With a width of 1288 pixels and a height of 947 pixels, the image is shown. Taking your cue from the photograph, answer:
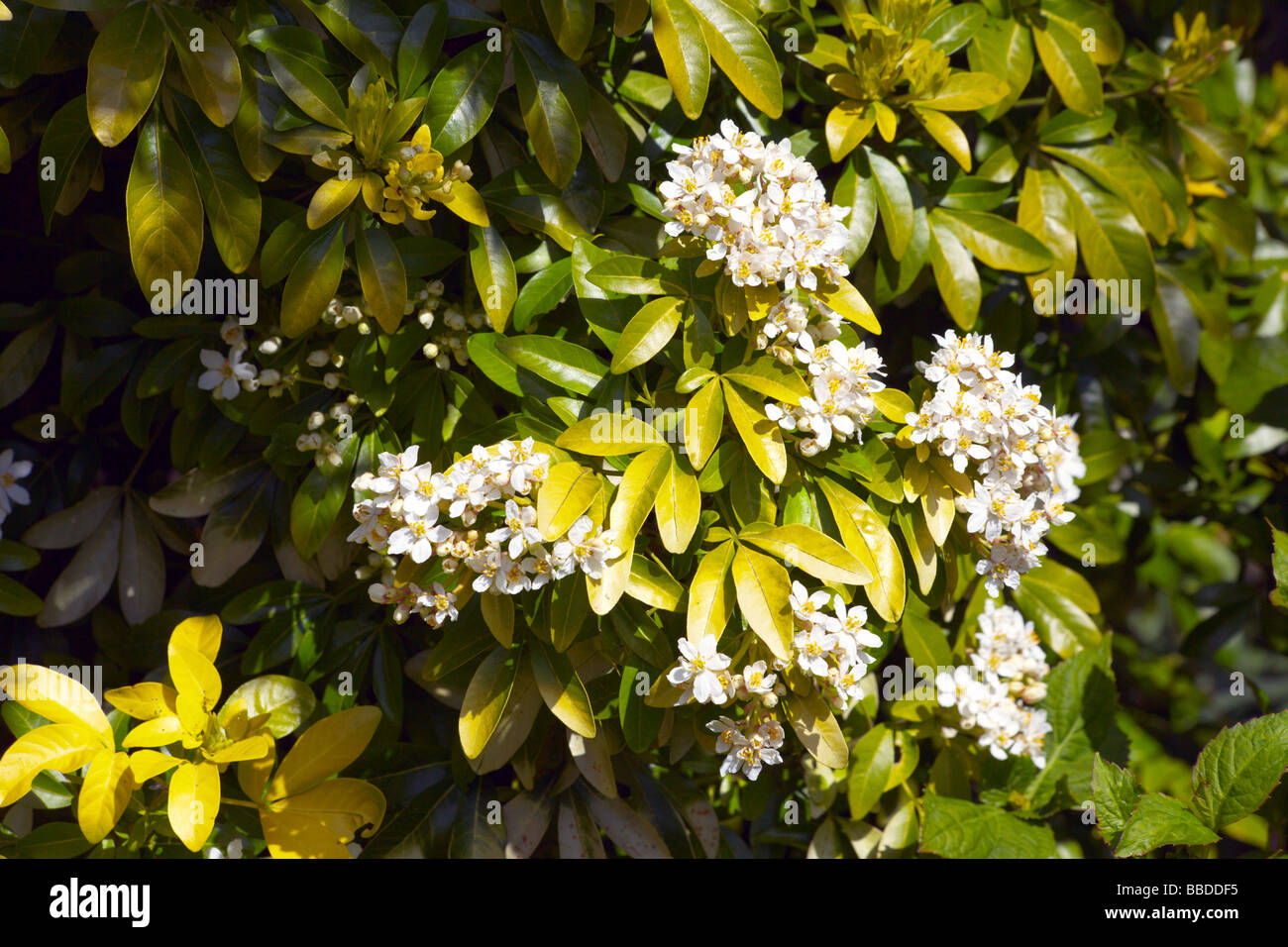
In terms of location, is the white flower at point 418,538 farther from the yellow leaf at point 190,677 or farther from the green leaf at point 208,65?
the green leaf at point 208,65

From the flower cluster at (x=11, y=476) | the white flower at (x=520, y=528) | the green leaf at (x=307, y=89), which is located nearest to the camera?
the white flower at (x=520, y=528)

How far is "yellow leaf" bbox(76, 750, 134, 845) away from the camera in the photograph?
1248 millimetres

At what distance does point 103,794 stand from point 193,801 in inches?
4.6

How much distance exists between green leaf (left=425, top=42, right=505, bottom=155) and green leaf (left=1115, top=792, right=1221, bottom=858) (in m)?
1.41

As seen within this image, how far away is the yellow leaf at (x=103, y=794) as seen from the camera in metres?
1.25

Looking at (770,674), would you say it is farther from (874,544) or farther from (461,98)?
(461,98)

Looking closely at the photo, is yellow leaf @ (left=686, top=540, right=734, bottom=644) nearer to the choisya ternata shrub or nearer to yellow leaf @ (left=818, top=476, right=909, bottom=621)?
the choisya ternata shrub

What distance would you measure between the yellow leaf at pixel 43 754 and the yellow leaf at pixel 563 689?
0.66 m

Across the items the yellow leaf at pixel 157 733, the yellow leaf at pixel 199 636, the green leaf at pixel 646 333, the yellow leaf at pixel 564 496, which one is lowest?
the yellow leaf at pixel 157 733

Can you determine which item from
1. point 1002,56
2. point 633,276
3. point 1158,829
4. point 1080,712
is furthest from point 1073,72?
point 1158,829

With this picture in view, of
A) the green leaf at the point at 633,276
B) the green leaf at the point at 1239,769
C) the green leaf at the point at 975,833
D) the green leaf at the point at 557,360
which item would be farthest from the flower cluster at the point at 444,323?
the green leaf at the point at 1239,769
